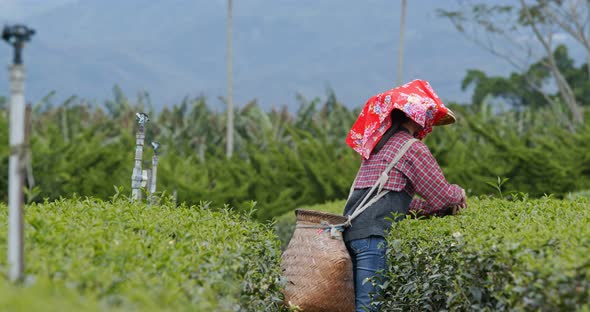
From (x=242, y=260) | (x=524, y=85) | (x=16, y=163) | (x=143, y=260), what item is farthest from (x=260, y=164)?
(x=524, y=85)

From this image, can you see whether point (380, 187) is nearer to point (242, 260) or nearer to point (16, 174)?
point (242, 260)

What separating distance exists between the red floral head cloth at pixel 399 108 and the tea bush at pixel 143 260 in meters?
0.86

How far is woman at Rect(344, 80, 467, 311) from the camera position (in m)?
4.81

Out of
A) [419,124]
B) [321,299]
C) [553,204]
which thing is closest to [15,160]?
[321,299]

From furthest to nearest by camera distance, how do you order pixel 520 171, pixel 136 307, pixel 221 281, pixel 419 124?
pixel 520 171
pixel 419 124
pixel 221 281
pixel 136 307

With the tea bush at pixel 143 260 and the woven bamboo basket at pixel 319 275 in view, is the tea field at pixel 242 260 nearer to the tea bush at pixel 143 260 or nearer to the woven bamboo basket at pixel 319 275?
the tea bush at pixel 143 260

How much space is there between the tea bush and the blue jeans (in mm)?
475

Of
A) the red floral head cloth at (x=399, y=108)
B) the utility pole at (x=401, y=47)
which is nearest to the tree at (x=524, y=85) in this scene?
the utility pole at (x=401, y=47)

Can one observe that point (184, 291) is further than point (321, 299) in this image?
No

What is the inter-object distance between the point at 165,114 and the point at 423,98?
1473 centimetres

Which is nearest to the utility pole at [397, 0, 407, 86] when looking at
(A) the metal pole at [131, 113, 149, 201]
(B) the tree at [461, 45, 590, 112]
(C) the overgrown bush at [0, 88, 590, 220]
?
(C) the overgrown bush at [0, 88, 590, 220]

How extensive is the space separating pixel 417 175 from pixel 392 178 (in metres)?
0.15

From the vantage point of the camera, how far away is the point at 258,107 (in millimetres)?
19516

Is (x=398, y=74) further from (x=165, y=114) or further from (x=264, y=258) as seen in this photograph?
(x=264, y=258)
